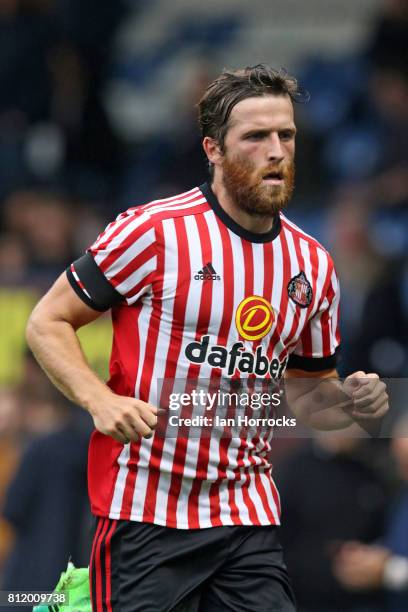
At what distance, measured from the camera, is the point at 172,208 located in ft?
14.5

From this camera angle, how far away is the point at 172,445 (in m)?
4.28

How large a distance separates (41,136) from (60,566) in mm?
4489

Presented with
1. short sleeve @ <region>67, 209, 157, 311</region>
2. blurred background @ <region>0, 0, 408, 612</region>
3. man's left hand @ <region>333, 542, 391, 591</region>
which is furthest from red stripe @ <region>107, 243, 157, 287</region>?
man's left hand @ <region>333, 542, 391, 591</region>

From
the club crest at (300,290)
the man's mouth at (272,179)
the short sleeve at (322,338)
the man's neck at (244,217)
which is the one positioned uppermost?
the man's mouth at (272,179)

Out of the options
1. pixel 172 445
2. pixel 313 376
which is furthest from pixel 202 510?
pixel 313 376

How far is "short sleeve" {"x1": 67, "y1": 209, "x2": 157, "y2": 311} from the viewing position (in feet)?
14.0

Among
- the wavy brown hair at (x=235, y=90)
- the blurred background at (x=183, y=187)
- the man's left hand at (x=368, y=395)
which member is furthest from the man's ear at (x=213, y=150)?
the blurred background at (x=183, y=187)

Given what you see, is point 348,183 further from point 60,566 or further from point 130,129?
point 60,566

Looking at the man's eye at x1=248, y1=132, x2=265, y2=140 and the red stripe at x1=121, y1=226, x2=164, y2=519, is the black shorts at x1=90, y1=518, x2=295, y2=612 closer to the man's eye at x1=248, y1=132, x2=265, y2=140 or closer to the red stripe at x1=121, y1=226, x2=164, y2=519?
the red stripe at x1=121, y1=226, x2=164, y2=519

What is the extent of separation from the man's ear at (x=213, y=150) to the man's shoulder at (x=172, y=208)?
12 cm

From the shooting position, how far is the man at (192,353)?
168 inches

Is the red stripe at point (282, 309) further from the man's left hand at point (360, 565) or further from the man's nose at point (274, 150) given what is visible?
the man's left hand at point (360, 565)

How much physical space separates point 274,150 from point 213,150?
10.9 inches

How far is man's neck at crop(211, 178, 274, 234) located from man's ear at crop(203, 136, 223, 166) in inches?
3.2
